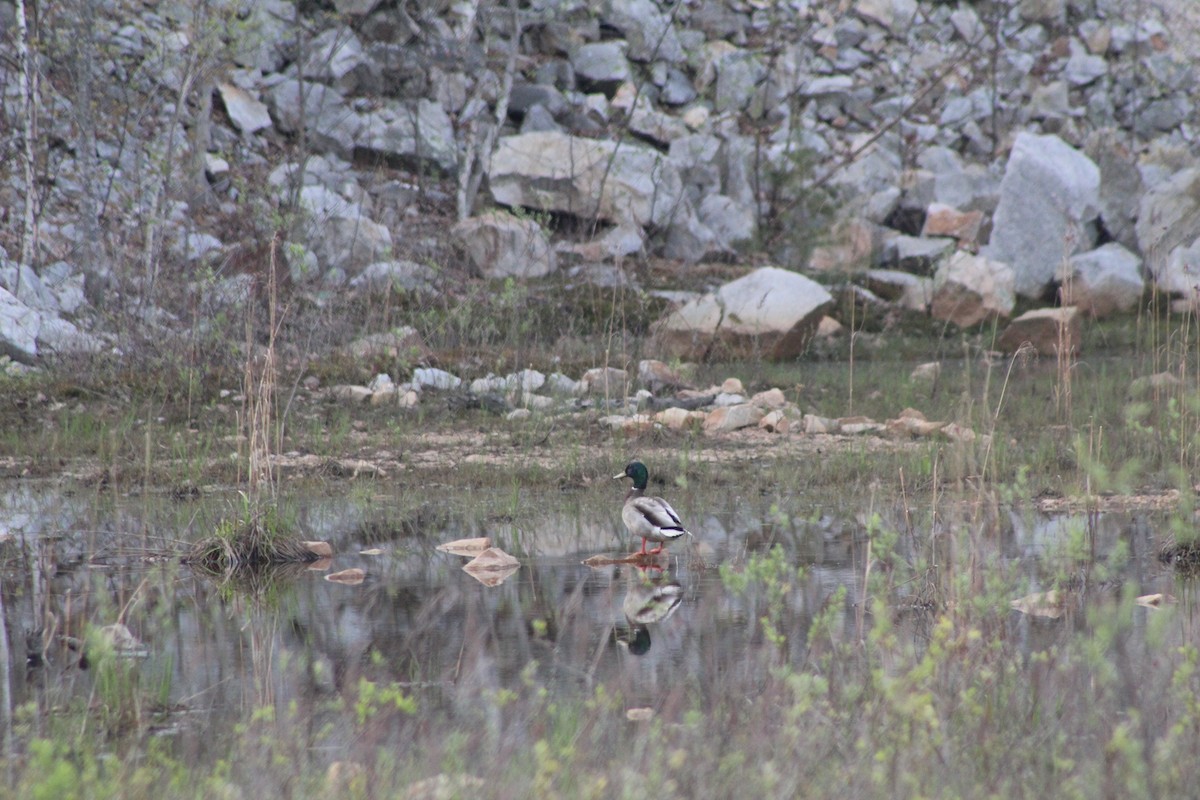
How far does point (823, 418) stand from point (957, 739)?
760cm

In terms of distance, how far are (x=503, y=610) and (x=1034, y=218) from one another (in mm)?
16206

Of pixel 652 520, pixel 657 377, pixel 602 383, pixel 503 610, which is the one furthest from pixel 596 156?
pixel 503 610

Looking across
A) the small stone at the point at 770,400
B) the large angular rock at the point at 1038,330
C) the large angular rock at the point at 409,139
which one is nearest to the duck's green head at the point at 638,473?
the small stone at the point at 770,400

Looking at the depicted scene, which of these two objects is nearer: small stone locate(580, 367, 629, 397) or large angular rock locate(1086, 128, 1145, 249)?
small stone locate(580, 367, 629, 397)

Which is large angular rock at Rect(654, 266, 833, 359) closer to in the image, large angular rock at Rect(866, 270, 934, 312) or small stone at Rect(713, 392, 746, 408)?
large angular rock at Rect(866, 270, 934, 312)

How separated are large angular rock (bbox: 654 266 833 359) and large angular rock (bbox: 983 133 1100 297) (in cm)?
492

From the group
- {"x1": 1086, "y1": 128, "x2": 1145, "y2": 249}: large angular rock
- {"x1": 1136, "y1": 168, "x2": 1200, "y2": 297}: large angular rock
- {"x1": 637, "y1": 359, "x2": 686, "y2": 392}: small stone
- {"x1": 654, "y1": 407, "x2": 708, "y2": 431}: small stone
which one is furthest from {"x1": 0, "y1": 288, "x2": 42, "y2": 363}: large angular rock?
{"x1": 1086, "y1": 128, "x2": 1145, "y2": 249}: large angular rock

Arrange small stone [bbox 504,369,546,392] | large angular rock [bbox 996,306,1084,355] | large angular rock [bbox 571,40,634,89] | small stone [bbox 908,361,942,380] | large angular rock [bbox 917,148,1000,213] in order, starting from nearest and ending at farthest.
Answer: small stone [bbox 504,369,546,392] < small stone [bbox 908,361,942,380] < large angular rock [bbox 996,306,1084,355] < large angular rock [bbox 917,148,1000,213] < large angular rock [bbox 571,40,634,89]

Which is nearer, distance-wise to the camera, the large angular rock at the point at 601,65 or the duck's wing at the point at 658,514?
the duck's wing at the point at 658,514

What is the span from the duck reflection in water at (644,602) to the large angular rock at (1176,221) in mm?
12216

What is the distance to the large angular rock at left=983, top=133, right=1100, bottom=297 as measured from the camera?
780 inches

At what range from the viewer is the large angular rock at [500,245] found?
710 inches

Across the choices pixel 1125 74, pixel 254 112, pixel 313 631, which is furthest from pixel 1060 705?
pixel 1125 74

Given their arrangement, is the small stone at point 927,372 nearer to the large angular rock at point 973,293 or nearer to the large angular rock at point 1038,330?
the large angular rock at point 1038,330
